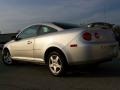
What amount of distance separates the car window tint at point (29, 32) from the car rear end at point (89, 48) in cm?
184

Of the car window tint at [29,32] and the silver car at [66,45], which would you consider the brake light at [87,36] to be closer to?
the silver car at [66,45]

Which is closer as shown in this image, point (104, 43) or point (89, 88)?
point (89, 88)

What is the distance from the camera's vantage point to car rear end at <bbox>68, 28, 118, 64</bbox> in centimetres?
700

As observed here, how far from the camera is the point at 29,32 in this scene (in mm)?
8961

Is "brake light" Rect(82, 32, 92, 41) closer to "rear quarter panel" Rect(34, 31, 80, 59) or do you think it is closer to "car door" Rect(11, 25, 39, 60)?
"rear quarter panel" Rect(34, 31, 80, 59)

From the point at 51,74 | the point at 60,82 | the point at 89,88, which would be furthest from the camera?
the point at 51,74

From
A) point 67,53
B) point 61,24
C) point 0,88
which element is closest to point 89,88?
point 67,53

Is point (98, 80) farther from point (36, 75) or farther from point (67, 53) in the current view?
point (36, 75)

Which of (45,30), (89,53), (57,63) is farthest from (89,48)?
(45,30)

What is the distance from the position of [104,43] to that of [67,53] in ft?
3.17

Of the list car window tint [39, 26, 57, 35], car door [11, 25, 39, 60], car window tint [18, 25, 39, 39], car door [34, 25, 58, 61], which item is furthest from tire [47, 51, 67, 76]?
car window tint [18, 25, 39, 39]

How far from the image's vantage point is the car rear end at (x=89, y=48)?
275 inches

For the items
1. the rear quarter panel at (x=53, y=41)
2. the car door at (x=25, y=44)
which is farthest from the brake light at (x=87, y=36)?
the car door at (x=25, y=44)

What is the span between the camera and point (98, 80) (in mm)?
6863
